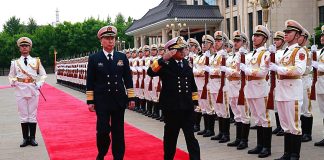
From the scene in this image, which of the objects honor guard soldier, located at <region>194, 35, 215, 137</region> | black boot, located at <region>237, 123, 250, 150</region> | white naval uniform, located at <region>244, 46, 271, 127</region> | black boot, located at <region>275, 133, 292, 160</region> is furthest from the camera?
honor guard soldier, located at <region>194, 35, 215, 137</region>

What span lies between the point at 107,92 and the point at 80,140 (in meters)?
2.85

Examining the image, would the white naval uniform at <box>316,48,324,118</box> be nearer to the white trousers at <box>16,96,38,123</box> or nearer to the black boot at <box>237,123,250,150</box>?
the black boot at <box>237,123,250,150</box>

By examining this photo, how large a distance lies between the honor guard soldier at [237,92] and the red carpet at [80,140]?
1.12 metres

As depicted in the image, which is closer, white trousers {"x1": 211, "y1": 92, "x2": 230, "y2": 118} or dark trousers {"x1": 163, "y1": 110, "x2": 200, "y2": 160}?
dark trousers {"x1": 163, "y1": 110, "x2": 200, "y2": 160}

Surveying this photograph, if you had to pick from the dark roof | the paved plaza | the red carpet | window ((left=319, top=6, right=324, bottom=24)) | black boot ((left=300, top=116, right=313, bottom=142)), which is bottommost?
the paved plaza

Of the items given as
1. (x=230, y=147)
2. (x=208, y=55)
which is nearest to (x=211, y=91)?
(x=208, y=55)

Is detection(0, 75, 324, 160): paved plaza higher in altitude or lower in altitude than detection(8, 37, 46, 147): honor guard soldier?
lower

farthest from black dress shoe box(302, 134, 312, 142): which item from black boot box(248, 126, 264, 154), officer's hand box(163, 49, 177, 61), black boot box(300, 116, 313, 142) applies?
officer's hand box(163, 49, 177, 61)

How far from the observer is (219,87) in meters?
8.47

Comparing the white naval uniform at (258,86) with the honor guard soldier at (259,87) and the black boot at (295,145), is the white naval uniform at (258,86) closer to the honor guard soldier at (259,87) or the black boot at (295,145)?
the honor guard soldier at (259,87)

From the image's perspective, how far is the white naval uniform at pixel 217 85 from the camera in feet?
27.2

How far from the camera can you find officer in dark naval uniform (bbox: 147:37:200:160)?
5.85 metres

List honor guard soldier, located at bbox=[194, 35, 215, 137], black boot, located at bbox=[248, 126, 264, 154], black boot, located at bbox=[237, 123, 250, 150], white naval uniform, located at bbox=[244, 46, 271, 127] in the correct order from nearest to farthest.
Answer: white naval uniform, located at bbox=[244, 46, 271, 127], black boot, located at bbox=[248, 126, 264, 154], black boot, located at bbox=[237, 123, 250, 150], honor guard soldier, located at bbox=[194, 35, 215, 137]

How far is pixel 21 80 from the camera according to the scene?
8234 mm
